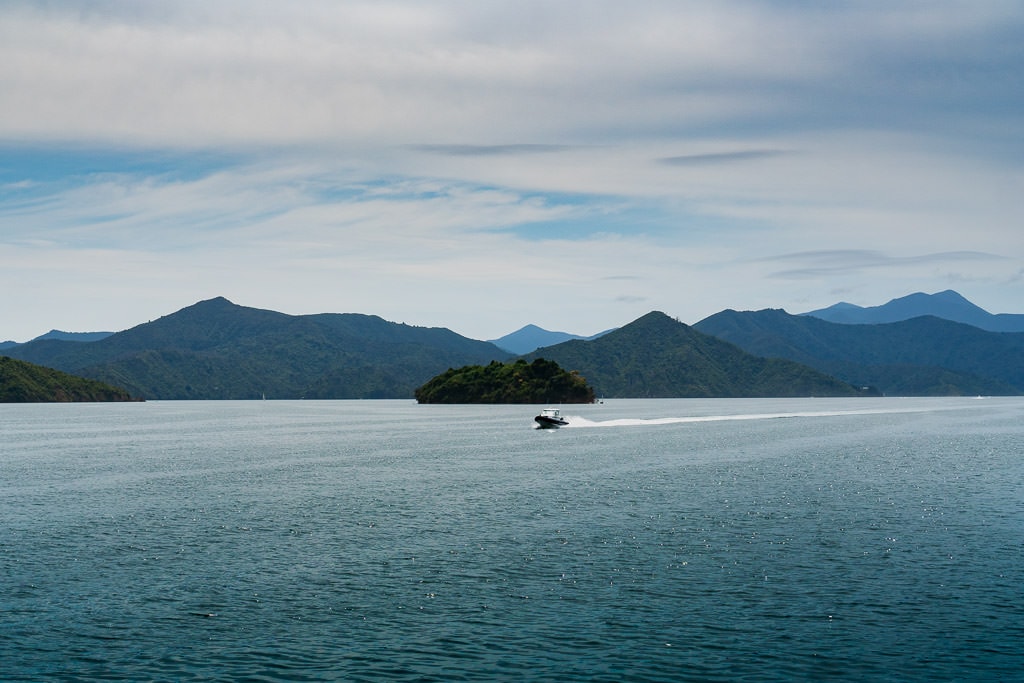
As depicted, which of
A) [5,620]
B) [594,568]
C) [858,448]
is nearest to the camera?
[5,620]

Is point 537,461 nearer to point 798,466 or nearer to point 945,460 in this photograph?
point 798,466

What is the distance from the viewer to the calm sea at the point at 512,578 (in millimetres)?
37719

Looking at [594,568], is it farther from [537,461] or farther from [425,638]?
[537,461]

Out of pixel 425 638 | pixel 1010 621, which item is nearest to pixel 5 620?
pixel 425 638

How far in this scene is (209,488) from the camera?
323 ft

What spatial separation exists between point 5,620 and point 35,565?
12.9 m

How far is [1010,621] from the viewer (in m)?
43.4

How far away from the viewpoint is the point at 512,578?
172 feet

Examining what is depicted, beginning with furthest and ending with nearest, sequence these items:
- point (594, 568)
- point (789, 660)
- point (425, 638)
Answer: point (594, 568)
point (425, 638)
point (789, 660)

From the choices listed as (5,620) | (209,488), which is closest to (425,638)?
(5,620)

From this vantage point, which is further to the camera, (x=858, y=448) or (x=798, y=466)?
(x=858, y=448)

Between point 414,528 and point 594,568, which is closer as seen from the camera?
point 594,568

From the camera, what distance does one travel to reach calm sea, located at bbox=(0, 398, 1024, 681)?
37719mm

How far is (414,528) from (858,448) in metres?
112
